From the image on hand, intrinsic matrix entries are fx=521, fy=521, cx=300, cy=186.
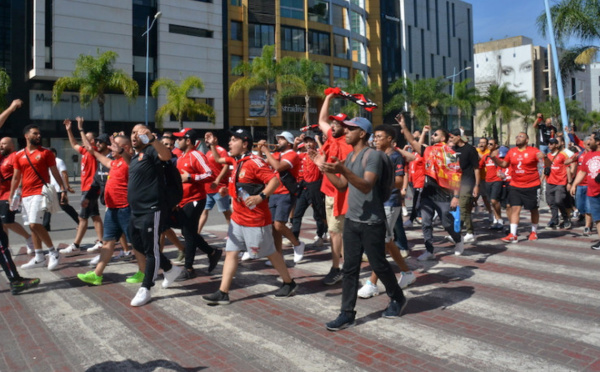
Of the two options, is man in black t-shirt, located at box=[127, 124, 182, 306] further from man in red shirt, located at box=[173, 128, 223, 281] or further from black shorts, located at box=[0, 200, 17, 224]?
black shorts, located at box=[0, 200, 17, 224]

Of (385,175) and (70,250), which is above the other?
(385,175)

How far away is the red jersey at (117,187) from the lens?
666 centimetres

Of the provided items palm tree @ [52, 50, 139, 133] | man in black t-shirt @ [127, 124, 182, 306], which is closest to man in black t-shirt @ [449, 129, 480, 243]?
man in black t-shirt @ [127, 124, 182, 306]

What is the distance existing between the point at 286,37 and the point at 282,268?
45981mm

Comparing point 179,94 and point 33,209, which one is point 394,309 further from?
point 179,94

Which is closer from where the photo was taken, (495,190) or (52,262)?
(52,262)

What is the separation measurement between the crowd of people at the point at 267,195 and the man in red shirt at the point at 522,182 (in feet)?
0.07

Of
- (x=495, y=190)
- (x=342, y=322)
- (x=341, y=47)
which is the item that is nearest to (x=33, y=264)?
(x=342, y=322)

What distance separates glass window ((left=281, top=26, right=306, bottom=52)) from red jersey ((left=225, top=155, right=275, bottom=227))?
148 feet

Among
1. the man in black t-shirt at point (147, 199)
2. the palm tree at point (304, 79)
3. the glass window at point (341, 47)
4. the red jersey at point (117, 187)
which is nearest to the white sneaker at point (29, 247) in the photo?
the red jersey at point (117, 187)

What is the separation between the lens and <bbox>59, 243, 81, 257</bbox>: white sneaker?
8.75m

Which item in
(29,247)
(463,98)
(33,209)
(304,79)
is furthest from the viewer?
(463,98)

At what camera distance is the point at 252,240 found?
554cm

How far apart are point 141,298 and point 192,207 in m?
1.73
